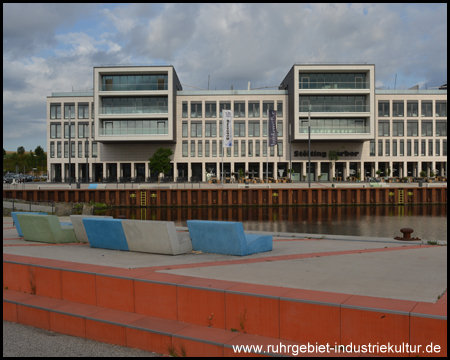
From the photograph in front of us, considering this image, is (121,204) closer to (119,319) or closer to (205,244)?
(205,244)

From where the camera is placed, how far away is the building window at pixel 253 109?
72062mm

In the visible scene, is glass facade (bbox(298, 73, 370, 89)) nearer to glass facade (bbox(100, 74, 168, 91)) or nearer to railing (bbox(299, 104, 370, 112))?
railing (bbox(299, 104, 370, 112))

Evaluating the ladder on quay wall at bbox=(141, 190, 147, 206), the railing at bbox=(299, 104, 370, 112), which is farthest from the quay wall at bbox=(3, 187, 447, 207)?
the railing at bbox=(299, 104, 370, 112)

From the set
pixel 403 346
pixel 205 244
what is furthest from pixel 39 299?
pixel 403 346

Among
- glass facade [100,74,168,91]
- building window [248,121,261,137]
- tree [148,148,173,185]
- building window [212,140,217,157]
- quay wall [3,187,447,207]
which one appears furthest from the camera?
building window [248,121,261,137]

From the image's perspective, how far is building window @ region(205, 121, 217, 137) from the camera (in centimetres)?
7250

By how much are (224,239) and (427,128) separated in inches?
2860

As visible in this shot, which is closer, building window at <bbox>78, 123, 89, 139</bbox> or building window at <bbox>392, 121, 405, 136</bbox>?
building window at <bbox>392, 121, 405, 136</bbox>

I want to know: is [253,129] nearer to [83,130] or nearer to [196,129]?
[196,129]

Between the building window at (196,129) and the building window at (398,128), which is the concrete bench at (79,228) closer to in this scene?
the building window at (196,129)

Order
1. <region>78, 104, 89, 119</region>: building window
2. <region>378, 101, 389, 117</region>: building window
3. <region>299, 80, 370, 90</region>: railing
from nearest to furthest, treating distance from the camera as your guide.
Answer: <region>299, 80, 370, 90</region>: railing
<region>378, 101, 389, 117</region>: building window
<region>78, 104, 89, 119</region>: building window

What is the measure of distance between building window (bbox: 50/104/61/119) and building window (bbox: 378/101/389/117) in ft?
180

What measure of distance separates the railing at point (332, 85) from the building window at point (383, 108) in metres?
7.62

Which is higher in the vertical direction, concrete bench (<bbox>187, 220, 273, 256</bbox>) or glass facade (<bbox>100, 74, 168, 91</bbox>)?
glass facade (<bbox>100, 74, 168, 91</bbox>)
